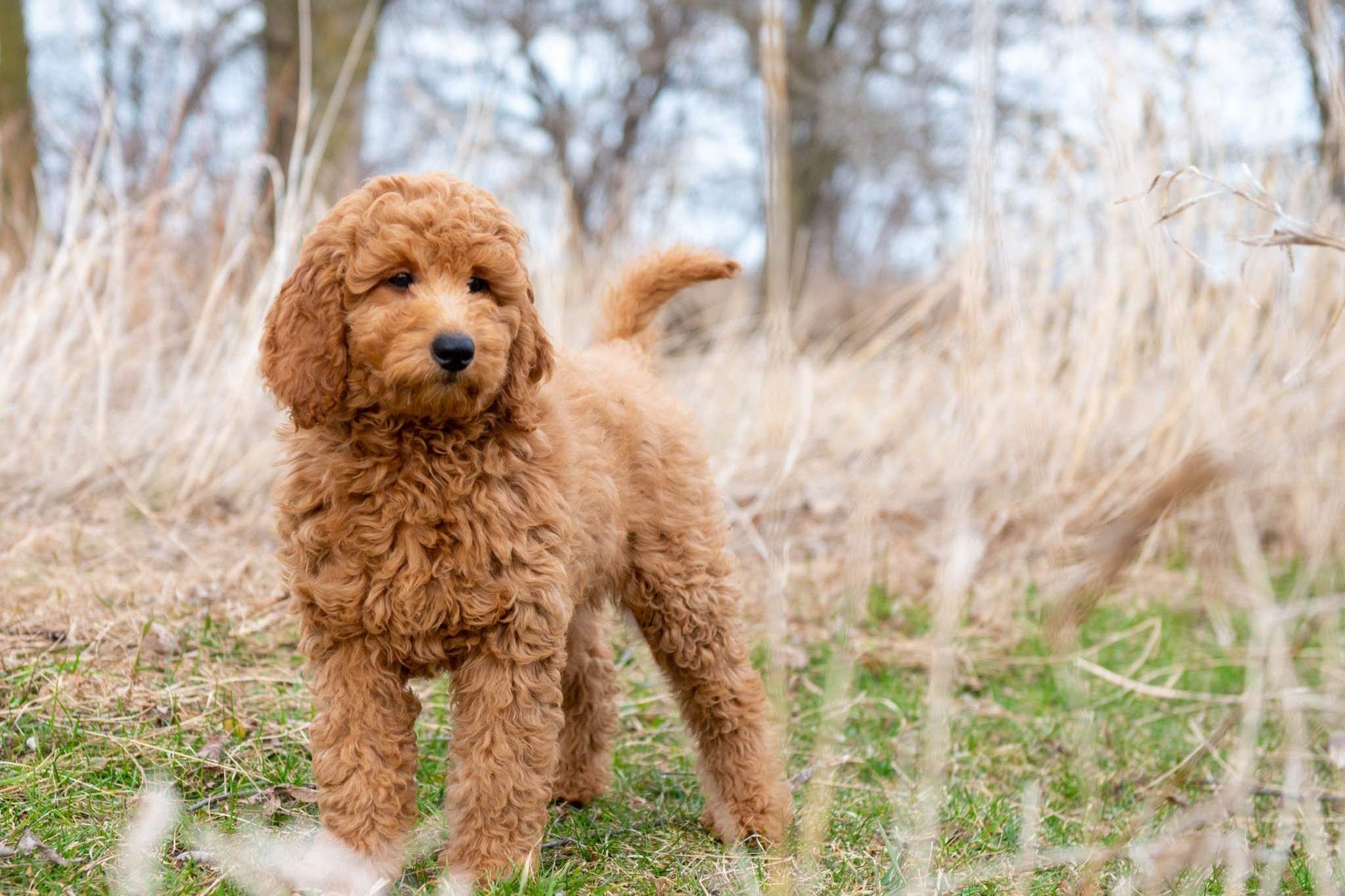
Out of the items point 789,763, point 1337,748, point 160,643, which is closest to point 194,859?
point 160,643

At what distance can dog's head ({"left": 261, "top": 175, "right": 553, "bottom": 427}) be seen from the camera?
100.0 inches

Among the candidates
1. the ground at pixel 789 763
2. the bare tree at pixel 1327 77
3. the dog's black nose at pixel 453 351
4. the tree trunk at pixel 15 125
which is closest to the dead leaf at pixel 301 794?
the ground at pixel 789 763

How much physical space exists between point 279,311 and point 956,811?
7.83 feet

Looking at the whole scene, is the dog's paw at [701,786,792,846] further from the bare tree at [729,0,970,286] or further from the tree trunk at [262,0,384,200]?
the bare tree at [729,0,970,286]

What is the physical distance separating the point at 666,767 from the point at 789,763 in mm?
416

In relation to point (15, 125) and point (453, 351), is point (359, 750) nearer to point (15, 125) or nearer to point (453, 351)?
point (453, 351)

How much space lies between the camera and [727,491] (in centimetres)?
621

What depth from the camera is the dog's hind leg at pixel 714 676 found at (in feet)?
10.8

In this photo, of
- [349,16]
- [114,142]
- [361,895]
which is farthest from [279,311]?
[349,16]

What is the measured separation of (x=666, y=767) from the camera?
13.2 feet

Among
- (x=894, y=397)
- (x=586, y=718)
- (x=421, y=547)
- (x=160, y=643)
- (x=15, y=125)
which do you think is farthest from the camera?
(x=15, y=125)

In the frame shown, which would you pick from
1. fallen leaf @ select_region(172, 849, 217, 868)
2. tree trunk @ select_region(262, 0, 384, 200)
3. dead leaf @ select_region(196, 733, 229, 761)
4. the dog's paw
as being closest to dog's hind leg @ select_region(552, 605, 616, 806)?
the dog's paw

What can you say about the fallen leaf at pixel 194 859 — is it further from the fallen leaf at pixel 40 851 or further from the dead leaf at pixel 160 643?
the dead leaf at pixel 160 643

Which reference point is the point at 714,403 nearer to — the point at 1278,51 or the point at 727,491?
the point at 727,491
